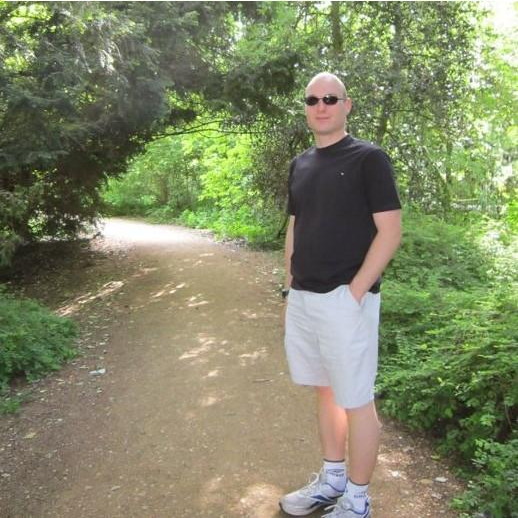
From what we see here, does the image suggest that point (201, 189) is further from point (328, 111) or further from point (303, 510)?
point (328, 111)

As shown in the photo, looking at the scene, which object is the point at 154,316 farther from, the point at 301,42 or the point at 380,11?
the point at 380,11

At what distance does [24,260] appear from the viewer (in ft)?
36.9

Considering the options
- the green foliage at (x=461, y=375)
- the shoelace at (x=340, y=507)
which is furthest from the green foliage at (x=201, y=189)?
the shoelace at (x=340, y=507)

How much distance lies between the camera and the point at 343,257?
91.9 inches

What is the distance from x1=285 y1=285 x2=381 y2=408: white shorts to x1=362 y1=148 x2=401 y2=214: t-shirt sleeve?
40cm

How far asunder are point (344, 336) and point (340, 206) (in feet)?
1.94

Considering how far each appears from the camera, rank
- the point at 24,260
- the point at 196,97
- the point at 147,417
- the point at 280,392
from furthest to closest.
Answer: the point at 24,260
the point at 196,97
the point at 280,392
the point at 147,417

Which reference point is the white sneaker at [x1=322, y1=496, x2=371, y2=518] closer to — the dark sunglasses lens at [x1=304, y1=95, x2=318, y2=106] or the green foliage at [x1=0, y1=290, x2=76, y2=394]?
the dark sunglasses lens at [x1=304, y1=95, x2=318, y2=106]

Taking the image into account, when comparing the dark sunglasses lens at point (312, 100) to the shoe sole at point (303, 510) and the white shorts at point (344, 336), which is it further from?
the shoe sole at point (303, 510)

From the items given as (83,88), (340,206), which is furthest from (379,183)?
(83,88)

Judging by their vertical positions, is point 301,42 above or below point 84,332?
above

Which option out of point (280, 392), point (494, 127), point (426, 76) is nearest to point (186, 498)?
point (280, 392)

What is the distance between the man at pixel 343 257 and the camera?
227cm

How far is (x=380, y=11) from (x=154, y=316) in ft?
22.0
